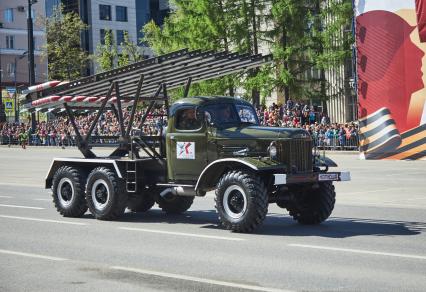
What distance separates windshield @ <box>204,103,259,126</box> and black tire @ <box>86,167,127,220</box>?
2287mm

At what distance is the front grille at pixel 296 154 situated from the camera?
1441 centimetres

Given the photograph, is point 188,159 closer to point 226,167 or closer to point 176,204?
point 226,167

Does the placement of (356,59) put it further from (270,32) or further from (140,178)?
(140,178)

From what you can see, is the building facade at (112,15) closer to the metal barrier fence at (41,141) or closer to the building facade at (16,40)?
the building facade at (16,40)

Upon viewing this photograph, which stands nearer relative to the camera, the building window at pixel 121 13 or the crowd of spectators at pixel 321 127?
the crowd of spectators at pixel 321 127

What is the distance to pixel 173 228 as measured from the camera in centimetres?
1517

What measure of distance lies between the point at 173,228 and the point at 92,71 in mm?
88327

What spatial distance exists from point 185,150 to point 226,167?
1167mm

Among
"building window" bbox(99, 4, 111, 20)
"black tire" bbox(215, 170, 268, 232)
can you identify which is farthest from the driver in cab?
"building window" bbox(99, 4, 111, 20)

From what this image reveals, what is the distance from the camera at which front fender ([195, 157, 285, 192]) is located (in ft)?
45.7

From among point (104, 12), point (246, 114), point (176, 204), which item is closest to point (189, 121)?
point (246, 114)

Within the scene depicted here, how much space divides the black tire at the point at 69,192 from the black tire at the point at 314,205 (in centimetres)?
421

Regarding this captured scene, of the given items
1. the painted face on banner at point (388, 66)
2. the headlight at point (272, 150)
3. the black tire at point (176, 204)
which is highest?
the painted face on banner at point (388, 66)

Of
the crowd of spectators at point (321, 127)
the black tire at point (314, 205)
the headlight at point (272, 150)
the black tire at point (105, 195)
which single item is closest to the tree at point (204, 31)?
the crowd of spectators at point (321, 127)
